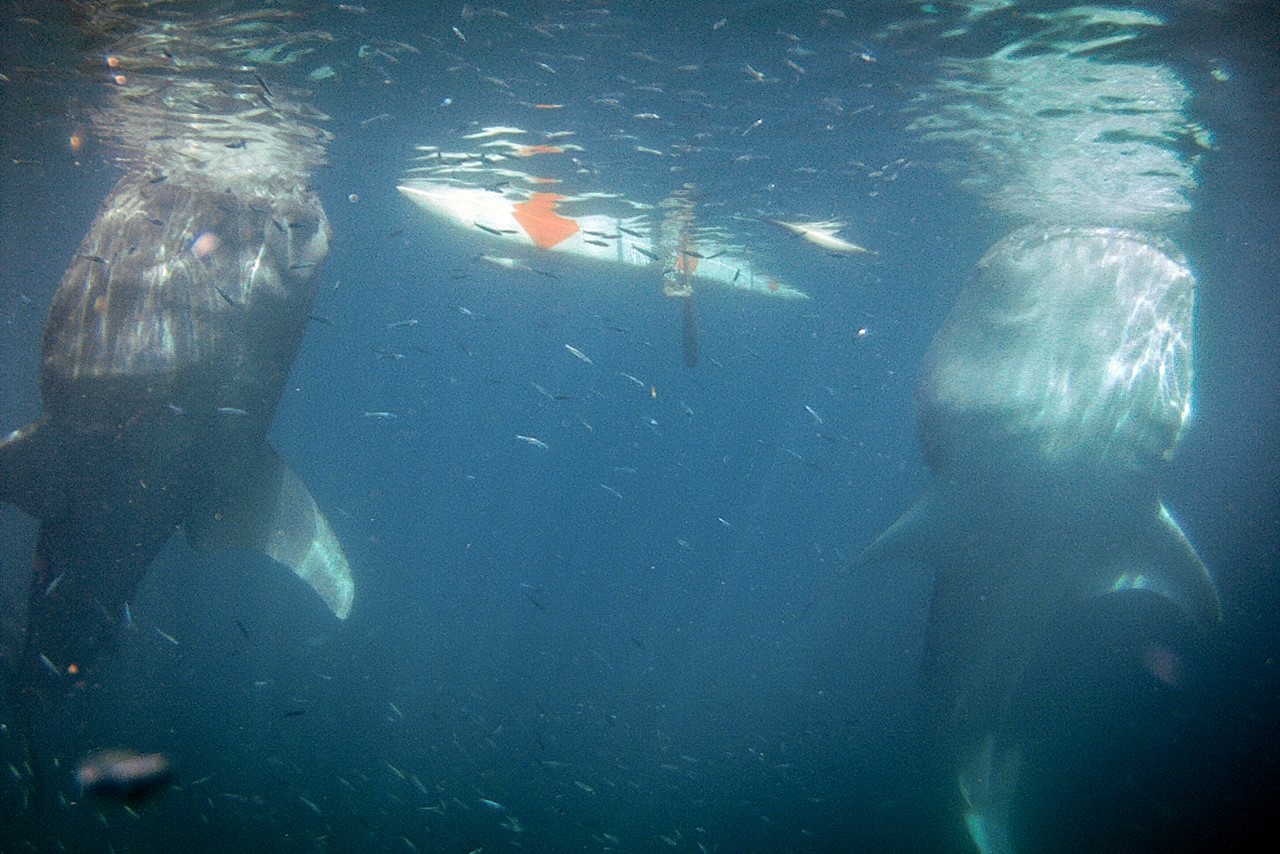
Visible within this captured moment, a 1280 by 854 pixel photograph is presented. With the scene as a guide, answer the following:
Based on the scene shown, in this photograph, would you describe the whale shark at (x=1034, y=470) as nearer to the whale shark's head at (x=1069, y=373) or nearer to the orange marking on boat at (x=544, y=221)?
the whale shark's head at (x=1069, y=373)

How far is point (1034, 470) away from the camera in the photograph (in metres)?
6.18

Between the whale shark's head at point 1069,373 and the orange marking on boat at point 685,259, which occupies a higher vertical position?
the whale shark's head at point 1069,373

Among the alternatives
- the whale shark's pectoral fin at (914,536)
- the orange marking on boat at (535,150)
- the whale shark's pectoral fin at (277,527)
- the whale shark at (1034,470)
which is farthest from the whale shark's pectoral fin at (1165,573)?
the orange marking on boat at (535,150)

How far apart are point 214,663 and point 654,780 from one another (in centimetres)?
1378

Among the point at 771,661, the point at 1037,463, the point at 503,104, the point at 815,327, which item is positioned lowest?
the point at 771,661

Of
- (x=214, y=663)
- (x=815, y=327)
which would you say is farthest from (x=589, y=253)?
(x=815, y=327)

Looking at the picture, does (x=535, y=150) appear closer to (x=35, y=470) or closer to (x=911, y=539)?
(x=35, y=470)

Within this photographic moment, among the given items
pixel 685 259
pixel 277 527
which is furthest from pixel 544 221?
pixel 277 527

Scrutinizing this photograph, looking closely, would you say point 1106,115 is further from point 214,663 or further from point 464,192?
point 214,663

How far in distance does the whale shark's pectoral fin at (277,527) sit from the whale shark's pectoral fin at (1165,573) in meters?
8.10

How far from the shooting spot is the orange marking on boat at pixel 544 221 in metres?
15.5

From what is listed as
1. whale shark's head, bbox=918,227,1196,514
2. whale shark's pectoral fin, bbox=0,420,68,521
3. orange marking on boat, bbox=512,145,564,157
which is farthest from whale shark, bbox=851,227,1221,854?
orange marking on boat, bbox=512,145,564,157

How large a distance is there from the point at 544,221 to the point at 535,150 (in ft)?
13.4

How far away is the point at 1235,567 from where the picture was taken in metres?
39.6
